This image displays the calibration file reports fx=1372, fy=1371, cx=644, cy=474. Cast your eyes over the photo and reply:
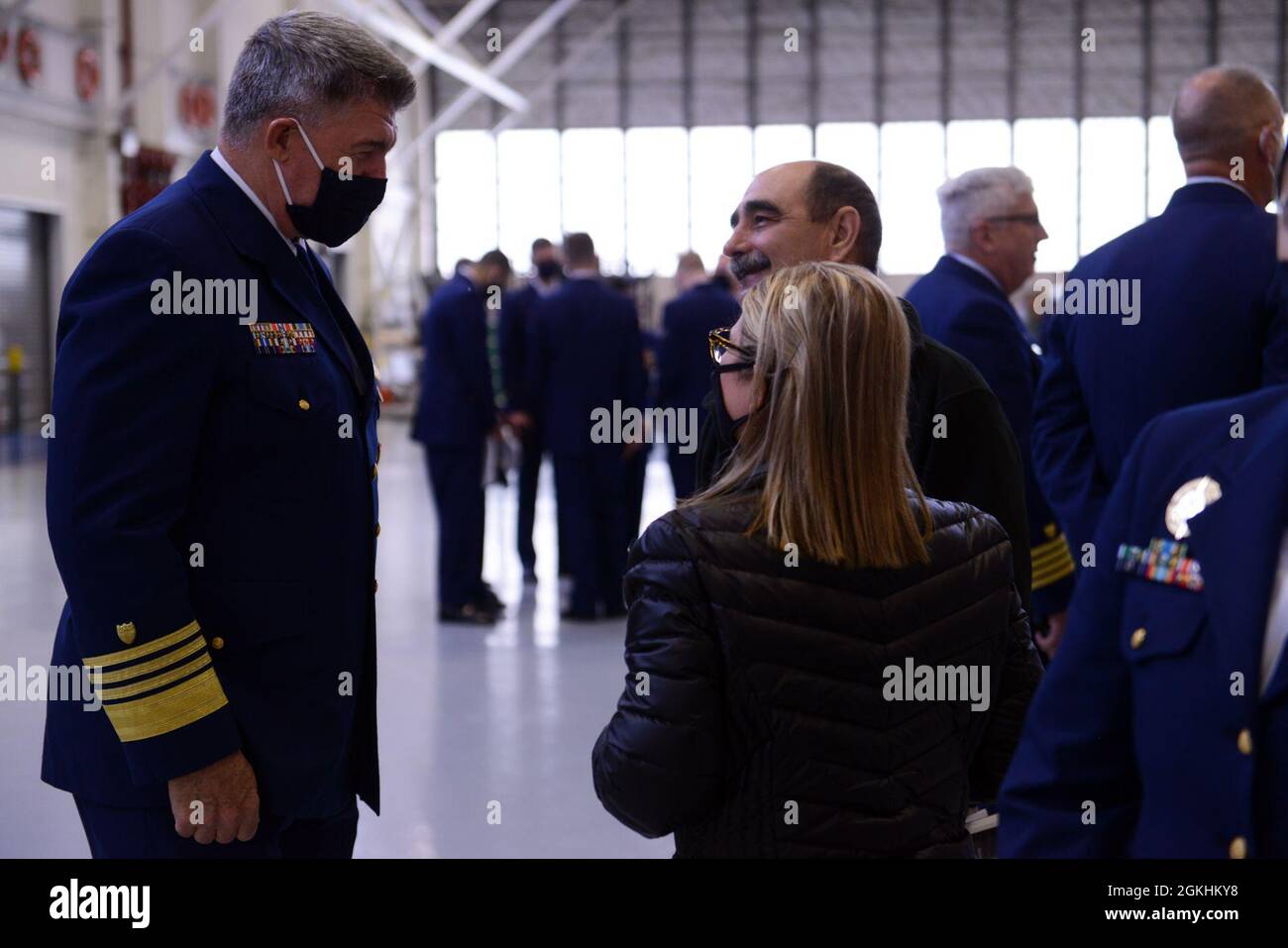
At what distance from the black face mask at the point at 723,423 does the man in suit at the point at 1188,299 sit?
1.33m

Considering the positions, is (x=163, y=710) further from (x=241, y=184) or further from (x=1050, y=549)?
(x=1050, y=549)

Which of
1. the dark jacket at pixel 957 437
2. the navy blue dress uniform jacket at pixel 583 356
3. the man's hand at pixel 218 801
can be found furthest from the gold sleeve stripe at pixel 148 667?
the navy blue dress uniform jacket at pixel 583 356

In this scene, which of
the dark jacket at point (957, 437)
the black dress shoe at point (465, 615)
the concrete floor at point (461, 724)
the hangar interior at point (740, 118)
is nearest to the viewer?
the dark jacket at point (957, 437)

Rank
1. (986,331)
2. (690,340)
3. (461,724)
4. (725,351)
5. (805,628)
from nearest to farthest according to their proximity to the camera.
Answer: (805,628) < (725,351) < (986,331) < (461,724) < (690,340)

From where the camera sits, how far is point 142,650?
168cm

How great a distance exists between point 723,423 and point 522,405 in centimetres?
548

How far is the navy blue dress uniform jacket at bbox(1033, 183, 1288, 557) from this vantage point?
108 inches

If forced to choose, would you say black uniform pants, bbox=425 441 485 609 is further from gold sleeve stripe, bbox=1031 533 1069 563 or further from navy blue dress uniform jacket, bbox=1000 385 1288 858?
navy blue dress uniform jacket, bbox=1000 385 1288 858

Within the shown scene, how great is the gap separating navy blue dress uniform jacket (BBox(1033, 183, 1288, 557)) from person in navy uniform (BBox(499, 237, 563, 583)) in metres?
4.42

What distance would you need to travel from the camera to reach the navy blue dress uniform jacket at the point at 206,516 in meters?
1.67

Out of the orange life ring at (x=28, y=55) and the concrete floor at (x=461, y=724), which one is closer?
the concrete floor at (x=461, y=724)

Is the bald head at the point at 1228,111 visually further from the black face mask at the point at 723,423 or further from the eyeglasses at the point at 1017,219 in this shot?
the black face mask at the point at 723,423

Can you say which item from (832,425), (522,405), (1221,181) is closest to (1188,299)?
(1221,181)

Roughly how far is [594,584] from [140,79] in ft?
37.0
